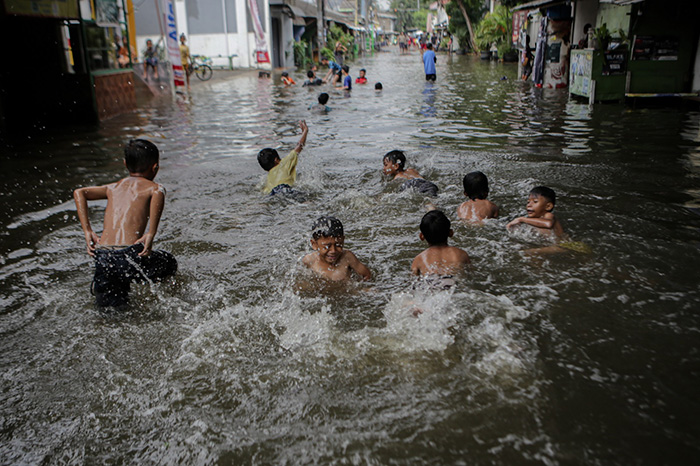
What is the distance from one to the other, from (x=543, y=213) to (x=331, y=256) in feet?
6.97

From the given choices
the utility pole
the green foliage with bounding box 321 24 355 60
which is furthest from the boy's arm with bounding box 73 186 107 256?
the utility pole

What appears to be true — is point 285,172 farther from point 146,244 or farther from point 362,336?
point 362,336

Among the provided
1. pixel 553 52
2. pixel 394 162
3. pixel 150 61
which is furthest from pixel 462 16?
pixel 394 162

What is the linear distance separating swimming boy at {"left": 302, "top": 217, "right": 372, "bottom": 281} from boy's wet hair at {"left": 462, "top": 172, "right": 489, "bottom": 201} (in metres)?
1.80

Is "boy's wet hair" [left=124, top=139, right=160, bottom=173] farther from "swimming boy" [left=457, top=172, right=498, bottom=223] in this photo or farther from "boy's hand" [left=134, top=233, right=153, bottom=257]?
"swimming boy" [left=457, top=172, right=498, bottom=223]

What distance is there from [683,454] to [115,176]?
7476mm

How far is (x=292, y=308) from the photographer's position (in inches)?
150

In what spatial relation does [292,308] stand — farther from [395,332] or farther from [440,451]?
[440,451]

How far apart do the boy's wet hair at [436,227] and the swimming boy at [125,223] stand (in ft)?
6.34

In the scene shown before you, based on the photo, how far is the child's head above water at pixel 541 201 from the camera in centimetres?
479

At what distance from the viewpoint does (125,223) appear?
365cm

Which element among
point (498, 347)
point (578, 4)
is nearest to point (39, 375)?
point (498, 347)

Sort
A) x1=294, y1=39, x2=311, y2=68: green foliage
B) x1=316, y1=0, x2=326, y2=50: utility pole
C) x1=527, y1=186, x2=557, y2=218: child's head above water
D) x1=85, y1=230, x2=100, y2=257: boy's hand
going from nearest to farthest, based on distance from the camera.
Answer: x1=85, y1=230, x2=100, y2=257: boy's hand → x1=527, y1=186, x2=557, y2=218: child's head above water → x1=294, y1=39, x2=311, y2=68: green foliage → x1=316, y1=0, x2=326, y2=50: utility pole

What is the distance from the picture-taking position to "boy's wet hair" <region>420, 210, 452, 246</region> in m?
4.06
